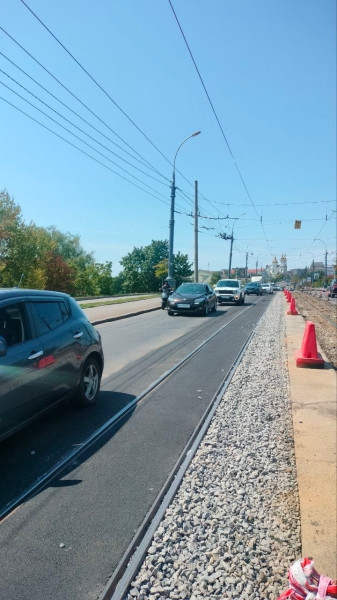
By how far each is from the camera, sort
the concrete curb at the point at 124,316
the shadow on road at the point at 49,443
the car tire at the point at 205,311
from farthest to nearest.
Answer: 1. the car tire at the point at 205,311
2. the concrete curb at the point at 124,316
3. the shadow on road at the point at 49,443

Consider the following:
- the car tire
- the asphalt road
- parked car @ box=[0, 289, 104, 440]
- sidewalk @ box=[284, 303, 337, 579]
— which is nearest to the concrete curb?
the car tire

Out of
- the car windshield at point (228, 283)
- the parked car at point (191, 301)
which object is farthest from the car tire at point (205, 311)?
the car windshield at point (228, 283)

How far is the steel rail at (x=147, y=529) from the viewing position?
93.8 inches

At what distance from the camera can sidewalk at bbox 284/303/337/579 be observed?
9.29 ft

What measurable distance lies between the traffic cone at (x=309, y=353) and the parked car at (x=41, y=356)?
4132 mm

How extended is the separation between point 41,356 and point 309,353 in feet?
18.1

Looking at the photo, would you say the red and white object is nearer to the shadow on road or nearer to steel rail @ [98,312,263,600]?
steel rail @ [98,312,263,600]

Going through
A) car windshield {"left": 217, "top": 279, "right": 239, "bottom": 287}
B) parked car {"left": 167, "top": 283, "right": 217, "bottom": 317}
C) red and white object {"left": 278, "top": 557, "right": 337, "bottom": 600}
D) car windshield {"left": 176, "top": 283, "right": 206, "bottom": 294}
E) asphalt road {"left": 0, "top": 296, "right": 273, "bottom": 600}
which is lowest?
asphalt road {"left": 0, "top": 296, "right": 273, "bottom": 600}

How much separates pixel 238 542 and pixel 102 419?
8.78 feet

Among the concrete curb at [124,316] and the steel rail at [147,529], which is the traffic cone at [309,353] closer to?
the steel rail at [147,529]

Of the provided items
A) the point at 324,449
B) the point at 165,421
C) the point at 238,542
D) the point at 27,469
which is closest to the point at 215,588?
the point at 238,542

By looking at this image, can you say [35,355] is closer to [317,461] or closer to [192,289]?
[317,461]

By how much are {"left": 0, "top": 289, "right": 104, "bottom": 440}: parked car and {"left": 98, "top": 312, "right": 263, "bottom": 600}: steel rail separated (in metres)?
1.49

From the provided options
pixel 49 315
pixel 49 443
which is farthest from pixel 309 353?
pixel 49 443
